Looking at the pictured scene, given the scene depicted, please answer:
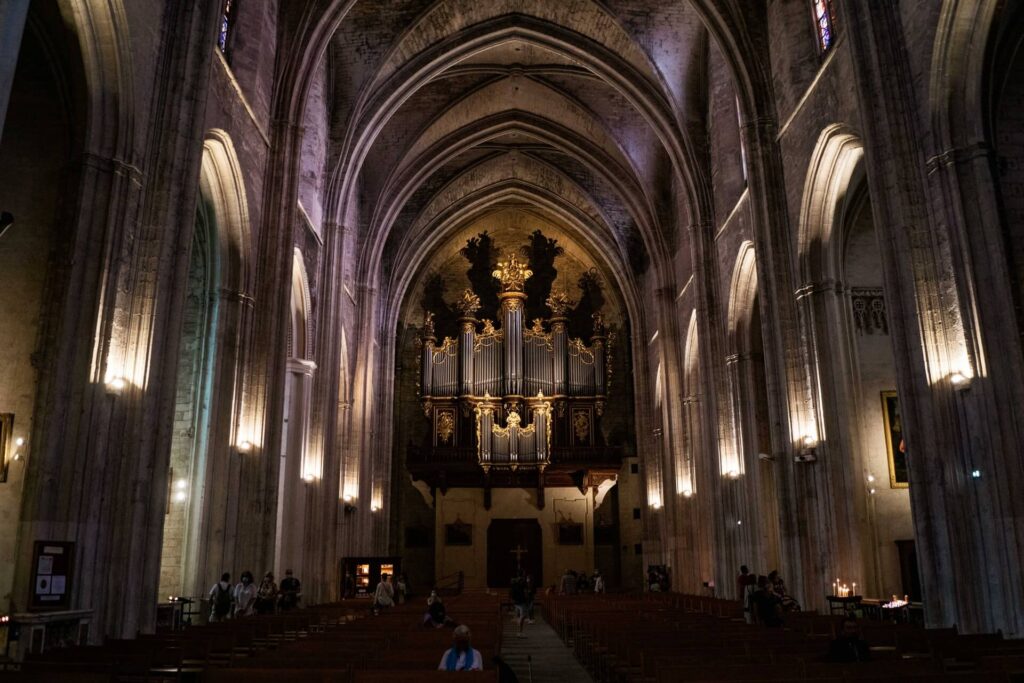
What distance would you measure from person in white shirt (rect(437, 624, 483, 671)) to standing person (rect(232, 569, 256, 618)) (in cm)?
865

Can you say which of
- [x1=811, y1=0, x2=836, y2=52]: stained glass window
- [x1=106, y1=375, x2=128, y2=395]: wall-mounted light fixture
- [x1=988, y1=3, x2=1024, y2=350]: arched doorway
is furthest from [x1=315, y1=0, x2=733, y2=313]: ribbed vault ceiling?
[x1=106, y1=375, x2=128, y2=395]: wall-mounted light fixture

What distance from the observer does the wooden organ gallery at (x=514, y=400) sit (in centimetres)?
3378

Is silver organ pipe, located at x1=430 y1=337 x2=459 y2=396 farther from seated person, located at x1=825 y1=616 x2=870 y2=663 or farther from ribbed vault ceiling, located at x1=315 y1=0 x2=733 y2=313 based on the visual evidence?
seated person, located at x1=825 y1=616 x2=870 y2=663

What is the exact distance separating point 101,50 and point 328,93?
13339mm

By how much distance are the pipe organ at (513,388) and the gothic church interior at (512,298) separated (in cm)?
16

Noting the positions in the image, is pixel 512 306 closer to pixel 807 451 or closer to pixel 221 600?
pixel 807 451

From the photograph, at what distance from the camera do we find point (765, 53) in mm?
18406

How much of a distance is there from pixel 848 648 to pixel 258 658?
4.82 metres

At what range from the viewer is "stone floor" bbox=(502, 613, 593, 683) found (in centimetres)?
1113

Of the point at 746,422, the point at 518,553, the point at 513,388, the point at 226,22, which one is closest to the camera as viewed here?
the point at 226,22

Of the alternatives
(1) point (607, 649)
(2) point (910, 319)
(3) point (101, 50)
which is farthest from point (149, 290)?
(2) point (910, 319)

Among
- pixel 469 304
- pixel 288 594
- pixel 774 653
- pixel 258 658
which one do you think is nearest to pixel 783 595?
pixel 774 653

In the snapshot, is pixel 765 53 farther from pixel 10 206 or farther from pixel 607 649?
pixel 10 206

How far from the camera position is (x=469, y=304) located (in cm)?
3659
